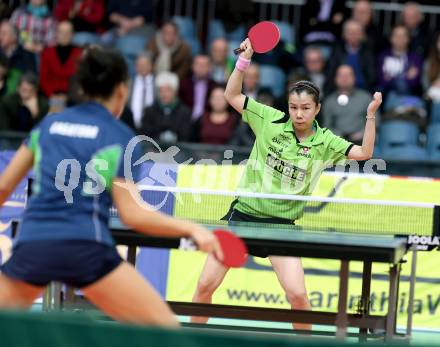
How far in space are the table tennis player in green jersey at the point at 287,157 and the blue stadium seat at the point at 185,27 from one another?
6.83 m

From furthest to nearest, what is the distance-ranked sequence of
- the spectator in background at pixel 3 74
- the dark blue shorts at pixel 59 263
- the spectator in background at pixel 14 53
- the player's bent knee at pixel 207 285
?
the spectator in background at pixel 14 53
the spectator in background at pixel 3 74
the player's bent knee at pixel 207 285
the dark blue shorts at pixel 59 263

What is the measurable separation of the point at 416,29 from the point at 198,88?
289 cm

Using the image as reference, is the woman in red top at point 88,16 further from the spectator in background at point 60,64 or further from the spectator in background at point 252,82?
the spectator in background at point 252,82

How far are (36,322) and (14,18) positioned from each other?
1104 cm

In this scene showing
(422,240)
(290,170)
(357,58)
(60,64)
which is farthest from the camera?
(60,64)

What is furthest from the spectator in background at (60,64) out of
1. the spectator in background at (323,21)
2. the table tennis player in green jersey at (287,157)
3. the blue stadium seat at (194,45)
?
the table tennis player in green jersey at (287,157)

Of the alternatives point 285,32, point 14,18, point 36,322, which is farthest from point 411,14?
point 36,322

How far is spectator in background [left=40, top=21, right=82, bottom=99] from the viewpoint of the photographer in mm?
13359

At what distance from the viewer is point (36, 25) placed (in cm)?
1429

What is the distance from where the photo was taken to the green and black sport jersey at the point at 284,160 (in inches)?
303

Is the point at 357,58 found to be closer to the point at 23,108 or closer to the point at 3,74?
the point at 23,108

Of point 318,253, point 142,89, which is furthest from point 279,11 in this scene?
point 318,253

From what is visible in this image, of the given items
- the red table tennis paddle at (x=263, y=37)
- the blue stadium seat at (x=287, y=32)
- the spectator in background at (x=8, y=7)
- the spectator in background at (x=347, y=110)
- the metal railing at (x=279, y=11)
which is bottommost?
the spectator in background at (x=347, y=110)

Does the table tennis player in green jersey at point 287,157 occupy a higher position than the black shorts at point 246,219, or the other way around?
the table tennis player in green jersey at point 287,157
